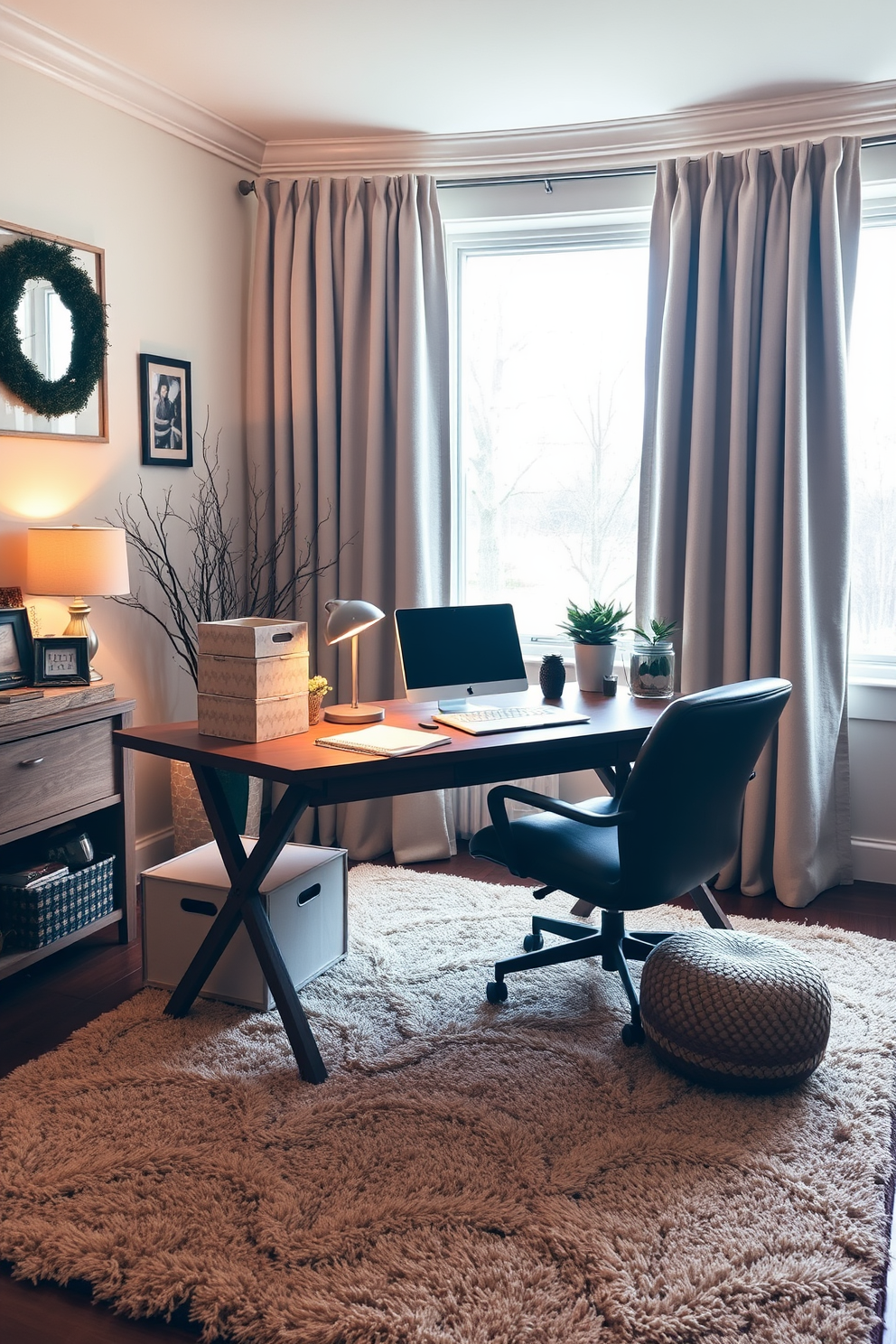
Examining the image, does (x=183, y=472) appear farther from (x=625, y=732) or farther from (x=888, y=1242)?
(x=888, y=1242)

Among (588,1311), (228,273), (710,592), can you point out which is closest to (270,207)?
(228,273)

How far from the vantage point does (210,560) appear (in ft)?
13.3

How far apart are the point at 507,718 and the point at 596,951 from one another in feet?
2.20

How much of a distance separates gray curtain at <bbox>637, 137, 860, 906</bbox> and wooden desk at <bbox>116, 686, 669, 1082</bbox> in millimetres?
1049

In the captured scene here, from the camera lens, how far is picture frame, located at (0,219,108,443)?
307cm

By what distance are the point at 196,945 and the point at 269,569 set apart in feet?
6.04

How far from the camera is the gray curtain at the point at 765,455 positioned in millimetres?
3520

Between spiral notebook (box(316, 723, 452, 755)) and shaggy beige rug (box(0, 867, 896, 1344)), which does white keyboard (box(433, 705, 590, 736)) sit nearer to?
spiral notebook (box(316, 723, 452, 755))

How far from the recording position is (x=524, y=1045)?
2.53m

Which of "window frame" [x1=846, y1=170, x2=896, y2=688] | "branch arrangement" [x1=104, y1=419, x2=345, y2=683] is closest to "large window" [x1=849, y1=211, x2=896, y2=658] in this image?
"window frame" [x1=846, y1=170, x2=896, y2=688]

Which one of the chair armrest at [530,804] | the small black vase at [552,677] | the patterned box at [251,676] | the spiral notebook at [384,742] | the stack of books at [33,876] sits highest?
the patterned box at [251,676]

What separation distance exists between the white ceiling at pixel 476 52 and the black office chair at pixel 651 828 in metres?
1.93

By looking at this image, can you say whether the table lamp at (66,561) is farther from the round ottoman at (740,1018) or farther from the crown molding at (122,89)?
the round ottoman at (740,1018)

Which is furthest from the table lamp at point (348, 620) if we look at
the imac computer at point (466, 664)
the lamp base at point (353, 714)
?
the imac computer at point (466, 664)
